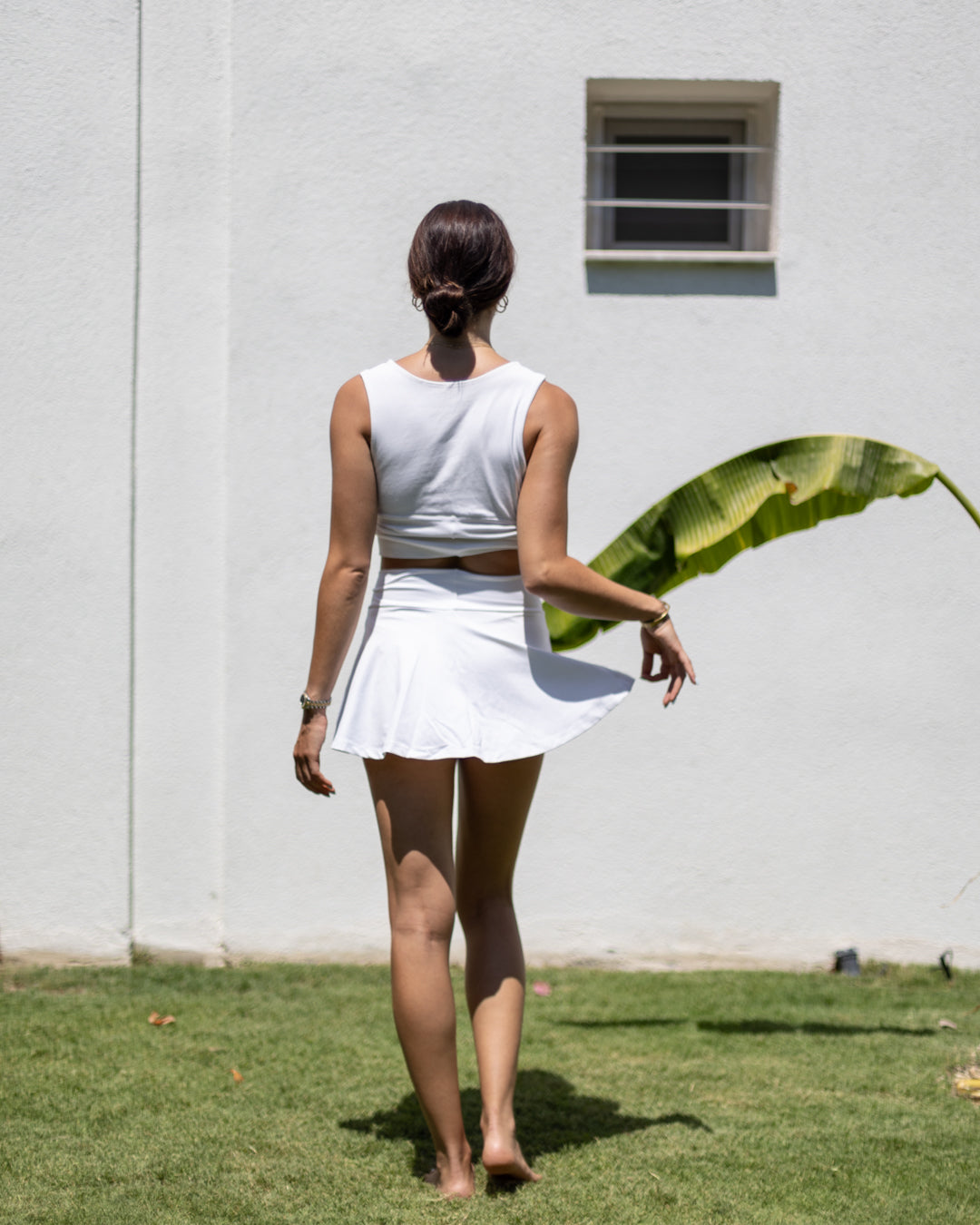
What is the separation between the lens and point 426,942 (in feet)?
8.36

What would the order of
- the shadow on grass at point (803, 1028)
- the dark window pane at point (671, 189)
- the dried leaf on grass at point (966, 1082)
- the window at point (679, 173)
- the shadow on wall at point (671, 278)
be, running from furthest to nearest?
the dark window pane at point (671, 189) < the window at point (679, 173) < the shadow on wall at point (671, 278) < the shadow on grass at point (803, 1028) < the dried leaf on grass at point (966, 1082)

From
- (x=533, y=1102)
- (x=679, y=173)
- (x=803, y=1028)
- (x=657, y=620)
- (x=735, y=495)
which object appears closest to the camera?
(x=657, y=620)

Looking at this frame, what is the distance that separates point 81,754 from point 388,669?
278 centimetres

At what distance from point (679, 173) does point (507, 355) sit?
1145mm

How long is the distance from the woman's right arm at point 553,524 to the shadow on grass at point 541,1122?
1.26 metres

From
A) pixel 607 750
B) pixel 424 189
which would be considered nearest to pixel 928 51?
pixel 424 189

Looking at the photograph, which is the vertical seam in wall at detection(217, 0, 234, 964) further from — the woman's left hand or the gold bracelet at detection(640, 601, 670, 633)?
the gold bracelet at detection(640, 601, 670, 633)

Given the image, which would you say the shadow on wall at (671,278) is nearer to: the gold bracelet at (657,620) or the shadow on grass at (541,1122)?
the gold bracelet at (657,620)

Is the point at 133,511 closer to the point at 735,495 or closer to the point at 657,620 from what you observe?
the point at 735,495

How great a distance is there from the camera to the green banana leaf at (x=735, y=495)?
3.59 m

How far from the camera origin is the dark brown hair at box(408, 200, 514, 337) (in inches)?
98.1

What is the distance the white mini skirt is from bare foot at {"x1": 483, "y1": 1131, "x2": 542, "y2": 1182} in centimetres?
80

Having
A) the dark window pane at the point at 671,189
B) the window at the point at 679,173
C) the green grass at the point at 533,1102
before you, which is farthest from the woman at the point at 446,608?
the dark window pane at the point at 671,189

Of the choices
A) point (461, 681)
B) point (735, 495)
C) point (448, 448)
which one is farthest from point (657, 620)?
point (735, 495)
